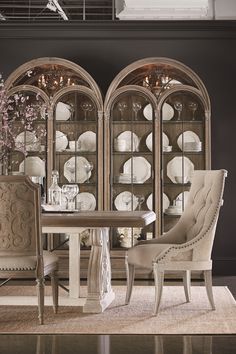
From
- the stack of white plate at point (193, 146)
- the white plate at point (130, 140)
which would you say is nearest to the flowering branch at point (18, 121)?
the white plate at point (130, 140)

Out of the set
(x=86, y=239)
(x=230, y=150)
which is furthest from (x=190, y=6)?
(x=86, y=239)

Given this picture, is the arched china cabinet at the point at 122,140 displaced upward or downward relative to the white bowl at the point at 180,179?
upward

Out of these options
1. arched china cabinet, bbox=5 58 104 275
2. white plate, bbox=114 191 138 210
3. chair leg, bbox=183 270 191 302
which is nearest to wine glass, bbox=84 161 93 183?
arched china cabinet, bbox=5 58 104 275

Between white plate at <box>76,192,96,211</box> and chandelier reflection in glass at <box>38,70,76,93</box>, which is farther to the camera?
chandelier reflection in glass at <box>38,70,76,93</box>

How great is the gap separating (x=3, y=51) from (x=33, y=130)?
3.08 ft

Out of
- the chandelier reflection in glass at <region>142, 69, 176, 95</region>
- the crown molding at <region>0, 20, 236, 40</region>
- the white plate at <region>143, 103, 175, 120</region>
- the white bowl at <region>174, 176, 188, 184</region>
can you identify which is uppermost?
the crown molding at <region>0, 20, 236, 40</region>

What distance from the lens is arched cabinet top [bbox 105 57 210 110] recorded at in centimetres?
713

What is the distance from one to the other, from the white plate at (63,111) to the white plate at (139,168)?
72cm

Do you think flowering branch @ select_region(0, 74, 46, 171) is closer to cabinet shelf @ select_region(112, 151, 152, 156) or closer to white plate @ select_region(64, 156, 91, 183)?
white plate @ select_region(64, 156, 91, 183)

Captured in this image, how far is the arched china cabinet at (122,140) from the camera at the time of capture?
7.18m

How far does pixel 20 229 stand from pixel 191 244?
1.16 meters

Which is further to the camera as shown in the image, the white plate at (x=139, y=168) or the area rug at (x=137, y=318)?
the white plate at (x=139, y=168)

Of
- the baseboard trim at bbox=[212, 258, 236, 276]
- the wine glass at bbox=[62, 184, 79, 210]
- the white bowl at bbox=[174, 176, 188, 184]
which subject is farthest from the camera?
the baseboard trim at bbox=[212, 258, 236, 276]

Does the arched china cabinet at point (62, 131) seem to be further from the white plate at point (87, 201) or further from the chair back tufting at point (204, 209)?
the chair back tufting at point (204, 209)
